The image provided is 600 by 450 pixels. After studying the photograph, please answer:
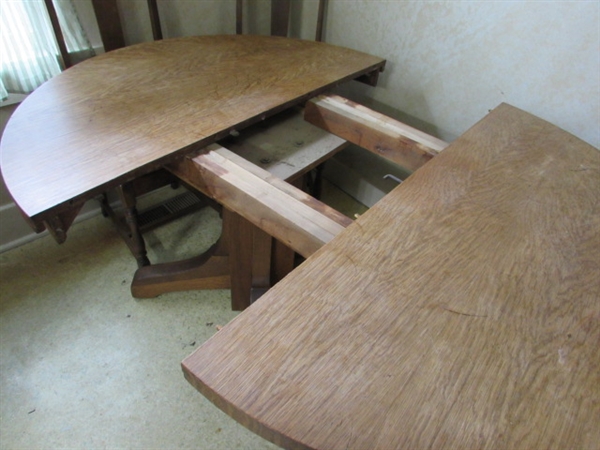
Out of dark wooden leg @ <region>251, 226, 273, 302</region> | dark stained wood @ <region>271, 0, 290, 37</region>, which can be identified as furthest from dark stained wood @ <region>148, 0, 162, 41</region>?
dark wooden leg @ <region>251, 226, 273, 302</region>

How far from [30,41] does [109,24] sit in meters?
0.25

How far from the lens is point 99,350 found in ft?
4.04

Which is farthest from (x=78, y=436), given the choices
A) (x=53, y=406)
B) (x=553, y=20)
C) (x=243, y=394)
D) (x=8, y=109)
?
(x=553, y=20)

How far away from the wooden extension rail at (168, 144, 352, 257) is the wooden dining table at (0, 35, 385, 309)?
0.05m

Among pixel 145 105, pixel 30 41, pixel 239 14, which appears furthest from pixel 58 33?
pixel 239 14

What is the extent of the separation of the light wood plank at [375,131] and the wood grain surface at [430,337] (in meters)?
0.21

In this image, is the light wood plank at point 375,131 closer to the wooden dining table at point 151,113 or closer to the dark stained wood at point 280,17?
the wooden dining table at point 151,113

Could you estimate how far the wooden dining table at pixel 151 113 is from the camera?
69 cm

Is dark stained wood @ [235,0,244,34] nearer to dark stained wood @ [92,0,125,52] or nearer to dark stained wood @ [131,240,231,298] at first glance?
dark stained wood @ [92,0,125,52]

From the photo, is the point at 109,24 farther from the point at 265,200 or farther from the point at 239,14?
the point at 265,200

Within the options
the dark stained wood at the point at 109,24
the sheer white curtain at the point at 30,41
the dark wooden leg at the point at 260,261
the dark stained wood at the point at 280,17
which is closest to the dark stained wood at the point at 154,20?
the dark stained wood at the point at 109,24

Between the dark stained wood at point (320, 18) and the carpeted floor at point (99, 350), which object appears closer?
the carpeted floor at point (99, 350)

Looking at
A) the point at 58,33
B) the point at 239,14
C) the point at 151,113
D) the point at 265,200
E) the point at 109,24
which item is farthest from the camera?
the point at 239,14

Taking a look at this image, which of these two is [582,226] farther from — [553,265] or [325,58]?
[325,58]
